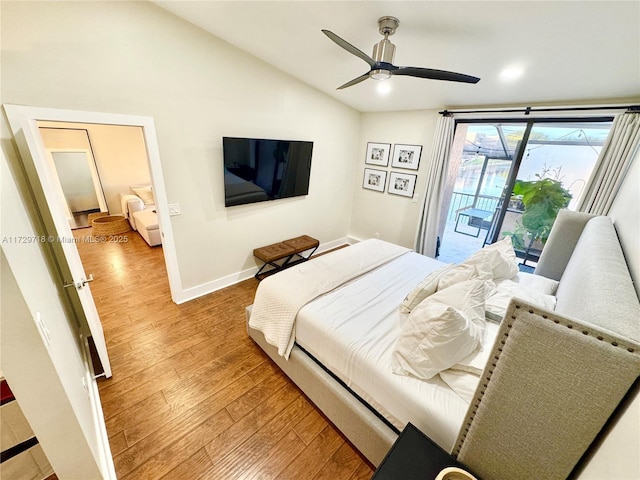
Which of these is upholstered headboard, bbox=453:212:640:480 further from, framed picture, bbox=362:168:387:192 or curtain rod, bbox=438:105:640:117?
framed picture, bbox=362:168:387:192

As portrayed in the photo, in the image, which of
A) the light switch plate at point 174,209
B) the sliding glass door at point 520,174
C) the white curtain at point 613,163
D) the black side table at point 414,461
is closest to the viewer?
the black side table at point 414,461

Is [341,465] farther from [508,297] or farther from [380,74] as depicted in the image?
[380,74]

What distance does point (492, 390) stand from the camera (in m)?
0.81

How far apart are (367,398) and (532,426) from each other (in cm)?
91

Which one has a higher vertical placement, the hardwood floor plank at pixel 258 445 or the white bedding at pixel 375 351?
→ the white bedding at pixel 375 351

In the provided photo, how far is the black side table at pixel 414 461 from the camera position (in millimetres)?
946

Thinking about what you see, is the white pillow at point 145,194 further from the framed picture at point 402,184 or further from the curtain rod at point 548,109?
the curtain rod at point 548,109

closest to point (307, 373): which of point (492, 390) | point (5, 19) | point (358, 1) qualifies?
point (492, 390)

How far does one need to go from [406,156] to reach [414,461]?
3.65 metres

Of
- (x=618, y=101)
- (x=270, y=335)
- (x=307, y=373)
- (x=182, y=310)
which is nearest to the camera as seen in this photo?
(x=307, y=373)

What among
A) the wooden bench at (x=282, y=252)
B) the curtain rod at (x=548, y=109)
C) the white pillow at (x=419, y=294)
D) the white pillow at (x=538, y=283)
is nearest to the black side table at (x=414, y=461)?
the white pillow at (x=419, y=294)

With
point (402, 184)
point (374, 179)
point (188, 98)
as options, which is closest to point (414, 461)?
point (188, 98)

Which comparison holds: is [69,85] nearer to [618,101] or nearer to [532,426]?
[532,426]

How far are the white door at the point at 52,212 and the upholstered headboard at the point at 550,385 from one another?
229 cm
